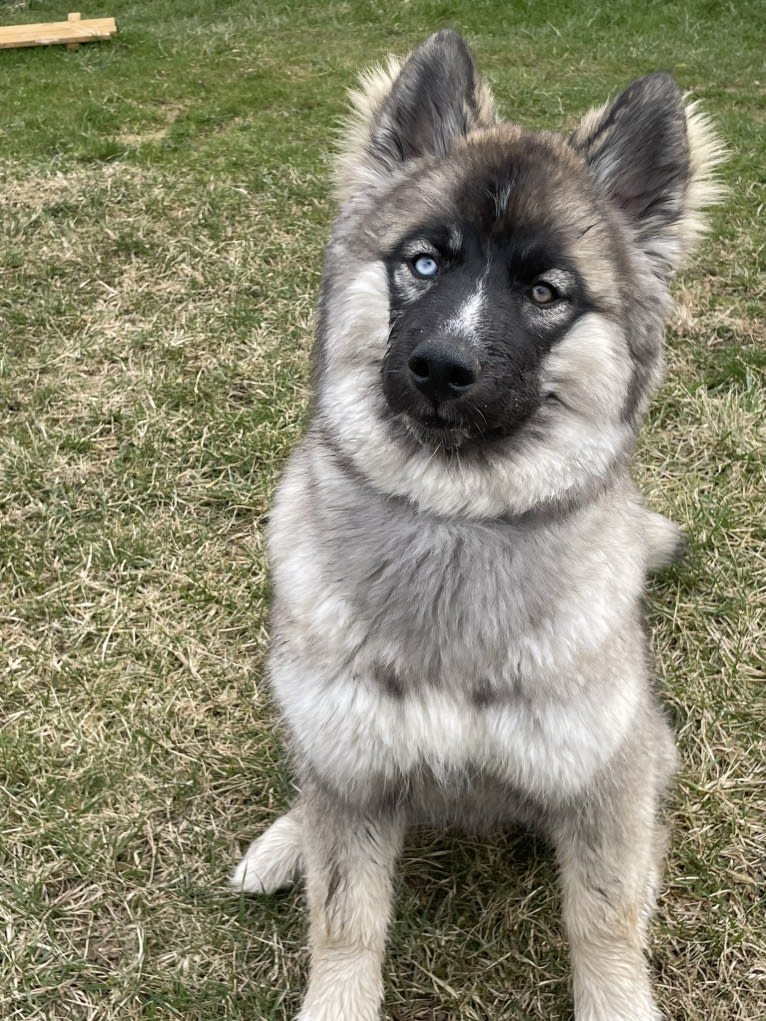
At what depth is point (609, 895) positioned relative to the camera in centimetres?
204

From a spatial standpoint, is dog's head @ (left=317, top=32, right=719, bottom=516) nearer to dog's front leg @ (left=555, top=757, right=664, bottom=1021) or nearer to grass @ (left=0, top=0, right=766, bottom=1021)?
dog's front leg @ (left=555, top=757, right=664, bottom=1021)

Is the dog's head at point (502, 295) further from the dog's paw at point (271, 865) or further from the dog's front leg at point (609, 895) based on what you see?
A: the dog's paw at point (271, 865)

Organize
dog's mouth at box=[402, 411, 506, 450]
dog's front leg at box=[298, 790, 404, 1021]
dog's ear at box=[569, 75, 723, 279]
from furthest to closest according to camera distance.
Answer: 1. dog's front leg at box=[298, 790, 404, 1021]
2. dog's ear at box=[569, 75, 723, 279]
3. dog's mouth at box=[402, 411, 506, 450]

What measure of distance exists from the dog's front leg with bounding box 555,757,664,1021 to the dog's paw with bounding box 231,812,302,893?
72 cm

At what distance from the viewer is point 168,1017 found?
2.18 metres

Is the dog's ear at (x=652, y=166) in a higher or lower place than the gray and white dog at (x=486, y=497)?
higher

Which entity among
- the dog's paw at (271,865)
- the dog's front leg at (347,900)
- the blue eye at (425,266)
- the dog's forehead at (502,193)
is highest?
the dog's forehead at (502,193)

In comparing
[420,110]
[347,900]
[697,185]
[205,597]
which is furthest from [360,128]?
[347,900]

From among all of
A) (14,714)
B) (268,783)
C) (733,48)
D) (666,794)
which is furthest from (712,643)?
(733,48)

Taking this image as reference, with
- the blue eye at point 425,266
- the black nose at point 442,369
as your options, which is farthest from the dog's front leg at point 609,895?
the blue eye at point 425,266

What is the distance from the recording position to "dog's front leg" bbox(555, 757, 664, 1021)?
2012mm

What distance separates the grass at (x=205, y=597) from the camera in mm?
2311

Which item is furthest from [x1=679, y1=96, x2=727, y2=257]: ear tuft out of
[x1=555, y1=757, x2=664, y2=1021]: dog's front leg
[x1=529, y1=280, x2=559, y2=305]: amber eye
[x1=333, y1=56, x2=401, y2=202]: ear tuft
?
[x1=555, y1=757, x2=664, y2=1021]: dog's front leg

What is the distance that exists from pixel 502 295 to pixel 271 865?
1.57 metres
